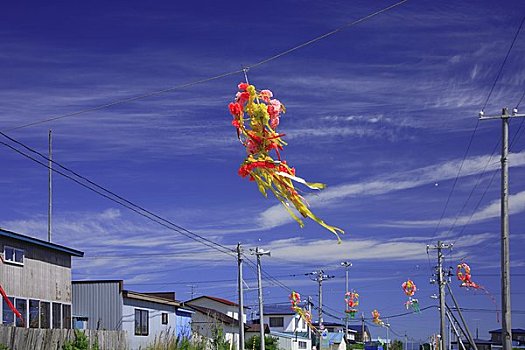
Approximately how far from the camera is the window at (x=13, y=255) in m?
26.0

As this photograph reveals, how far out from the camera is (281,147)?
705cm

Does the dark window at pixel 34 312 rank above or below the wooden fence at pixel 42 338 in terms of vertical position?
above

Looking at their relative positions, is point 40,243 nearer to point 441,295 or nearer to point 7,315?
point 7,315

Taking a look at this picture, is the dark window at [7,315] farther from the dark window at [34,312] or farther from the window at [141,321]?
the window at [141,321]

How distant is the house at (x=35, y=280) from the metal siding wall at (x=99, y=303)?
5.59m

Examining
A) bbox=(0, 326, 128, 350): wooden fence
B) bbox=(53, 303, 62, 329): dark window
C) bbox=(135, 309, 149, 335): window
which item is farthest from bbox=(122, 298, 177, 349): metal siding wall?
bbox=(0, 326, 128, 350): wooden fence

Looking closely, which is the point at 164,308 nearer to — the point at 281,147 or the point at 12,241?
the point at 12,241

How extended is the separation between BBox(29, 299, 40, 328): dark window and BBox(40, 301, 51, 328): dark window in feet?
1.10

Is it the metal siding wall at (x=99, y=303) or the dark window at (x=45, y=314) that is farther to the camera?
the metal siding wall at (x=99, y=303)

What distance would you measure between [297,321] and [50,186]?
60.0 meters

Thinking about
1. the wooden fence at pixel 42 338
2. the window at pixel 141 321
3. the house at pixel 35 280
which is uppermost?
the house at pixel 35 280

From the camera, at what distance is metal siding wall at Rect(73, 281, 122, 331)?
36500 mm

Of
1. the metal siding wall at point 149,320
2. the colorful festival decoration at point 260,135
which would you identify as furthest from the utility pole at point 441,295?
the colorful festival decoration at point 260,135

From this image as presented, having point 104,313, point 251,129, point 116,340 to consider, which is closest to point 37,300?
point 116,340
